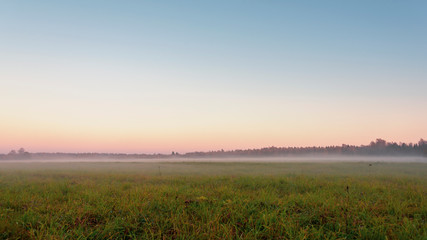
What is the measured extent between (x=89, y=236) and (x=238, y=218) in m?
2.88

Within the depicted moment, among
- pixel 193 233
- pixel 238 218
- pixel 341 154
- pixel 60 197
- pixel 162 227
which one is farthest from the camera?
pixel 341 154

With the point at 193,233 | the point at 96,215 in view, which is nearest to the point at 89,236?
the point at 96,215

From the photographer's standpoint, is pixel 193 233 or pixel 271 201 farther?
pixel 271 201

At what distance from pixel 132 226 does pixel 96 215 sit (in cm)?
133

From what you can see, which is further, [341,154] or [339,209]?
[341,154]

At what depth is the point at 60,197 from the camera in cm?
720

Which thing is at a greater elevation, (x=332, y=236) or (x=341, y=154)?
(x=332, y=236)

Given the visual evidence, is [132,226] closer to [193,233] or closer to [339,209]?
[193,233]

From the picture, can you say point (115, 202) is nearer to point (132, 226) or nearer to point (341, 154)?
point (132, 226)

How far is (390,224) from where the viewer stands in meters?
4.45

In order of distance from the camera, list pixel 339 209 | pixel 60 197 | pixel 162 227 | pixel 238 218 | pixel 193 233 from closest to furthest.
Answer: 1. pixel 193 233
2. pixel 162 227
3. pixel 238 218
4. pixel 339 209
5. pixel 60 197

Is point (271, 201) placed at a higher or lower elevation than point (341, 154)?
higher

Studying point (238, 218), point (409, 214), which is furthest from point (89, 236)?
point (409, 214)

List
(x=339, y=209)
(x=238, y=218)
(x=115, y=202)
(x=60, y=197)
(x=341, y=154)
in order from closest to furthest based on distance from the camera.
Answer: (x=238, y=218), (x=339, y=209), (x=115, y=202), (x=60, y=197), (x=341, y=154)
